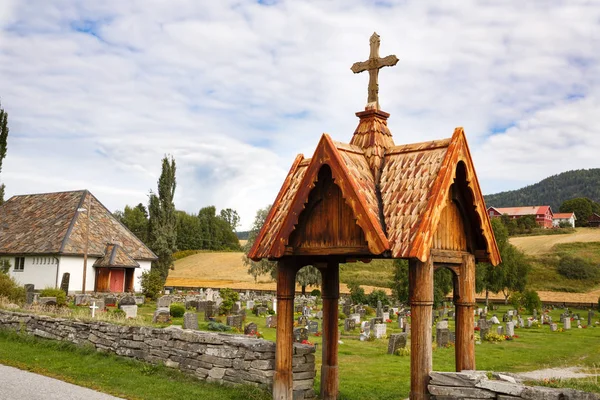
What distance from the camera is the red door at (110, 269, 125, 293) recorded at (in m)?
42.3

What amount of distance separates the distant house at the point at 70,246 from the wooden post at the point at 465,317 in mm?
33083

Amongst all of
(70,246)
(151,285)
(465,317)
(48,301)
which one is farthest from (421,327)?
(70,246)

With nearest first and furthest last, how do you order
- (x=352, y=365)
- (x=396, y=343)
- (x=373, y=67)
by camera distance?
(x=373, y=67) → (x=352, y=365) → (x=396, y=343)

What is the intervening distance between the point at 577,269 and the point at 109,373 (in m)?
68.3

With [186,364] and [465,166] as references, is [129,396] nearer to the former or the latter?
[186,364]

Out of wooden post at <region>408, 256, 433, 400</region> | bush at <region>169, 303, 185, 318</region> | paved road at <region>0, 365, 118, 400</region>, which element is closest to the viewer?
wooden post at <region>408, 256, 433, 400</region>

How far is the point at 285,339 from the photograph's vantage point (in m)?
9.45

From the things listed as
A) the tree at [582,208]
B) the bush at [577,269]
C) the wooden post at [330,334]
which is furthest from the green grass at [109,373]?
the tree at [582,208]

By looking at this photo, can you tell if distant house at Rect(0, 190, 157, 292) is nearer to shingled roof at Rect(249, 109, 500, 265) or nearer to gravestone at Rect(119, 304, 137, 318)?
gravestone at Rect(119, 304, 137, 318)

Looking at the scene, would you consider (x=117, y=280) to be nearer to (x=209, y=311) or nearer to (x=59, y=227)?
(x=59, y=227)

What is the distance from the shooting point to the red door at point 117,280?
42.3 metres

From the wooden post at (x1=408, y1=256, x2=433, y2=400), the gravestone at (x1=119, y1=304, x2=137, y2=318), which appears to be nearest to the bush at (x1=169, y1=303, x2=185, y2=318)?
the gravestone at (x1=119, y1=304, x2=137, y2=318)

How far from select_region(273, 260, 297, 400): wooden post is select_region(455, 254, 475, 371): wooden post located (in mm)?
2859

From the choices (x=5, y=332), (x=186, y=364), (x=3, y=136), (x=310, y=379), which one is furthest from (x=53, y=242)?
(x=310, y=379)
